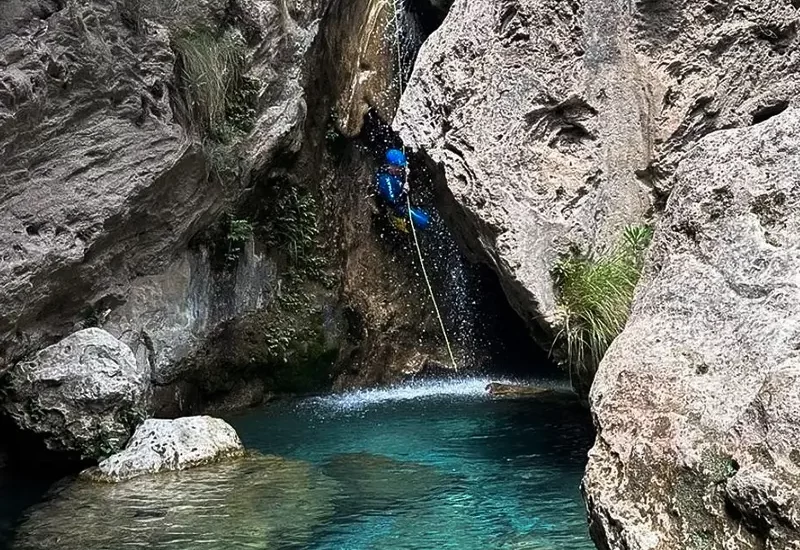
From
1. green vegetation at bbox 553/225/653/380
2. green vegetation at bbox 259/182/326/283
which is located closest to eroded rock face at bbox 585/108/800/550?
green vegetation at bbox 553/225/653/380

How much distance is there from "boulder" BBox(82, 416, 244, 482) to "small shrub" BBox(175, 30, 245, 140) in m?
3.28

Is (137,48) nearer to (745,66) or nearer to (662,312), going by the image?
(745,66)

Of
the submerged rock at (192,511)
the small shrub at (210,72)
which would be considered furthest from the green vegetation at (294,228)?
the submerged rock at (192,511)

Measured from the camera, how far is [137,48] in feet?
26.2

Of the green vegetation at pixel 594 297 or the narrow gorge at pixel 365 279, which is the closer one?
the narrow gorge at pixel 365 279

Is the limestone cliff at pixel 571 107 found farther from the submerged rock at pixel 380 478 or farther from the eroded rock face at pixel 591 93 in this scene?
the submerged rock at pixel 380 478

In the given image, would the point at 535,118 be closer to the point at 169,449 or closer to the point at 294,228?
the point at 169,449

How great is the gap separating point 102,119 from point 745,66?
556 cm

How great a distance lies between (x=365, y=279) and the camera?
38.4 feet

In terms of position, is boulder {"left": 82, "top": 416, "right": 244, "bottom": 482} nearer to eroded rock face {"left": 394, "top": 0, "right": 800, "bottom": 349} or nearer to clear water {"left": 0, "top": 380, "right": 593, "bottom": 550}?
clear water {"left": 0, "top": 380, "right": 593, "bottom": 550}

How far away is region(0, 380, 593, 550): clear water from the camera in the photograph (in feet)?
17.0

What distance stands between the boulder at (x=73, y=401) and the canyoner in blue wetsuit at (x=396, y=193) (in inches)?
205

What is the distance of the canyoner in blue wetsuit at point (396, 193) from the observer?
1148 cm

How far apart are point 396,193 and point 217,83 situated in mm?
3613
